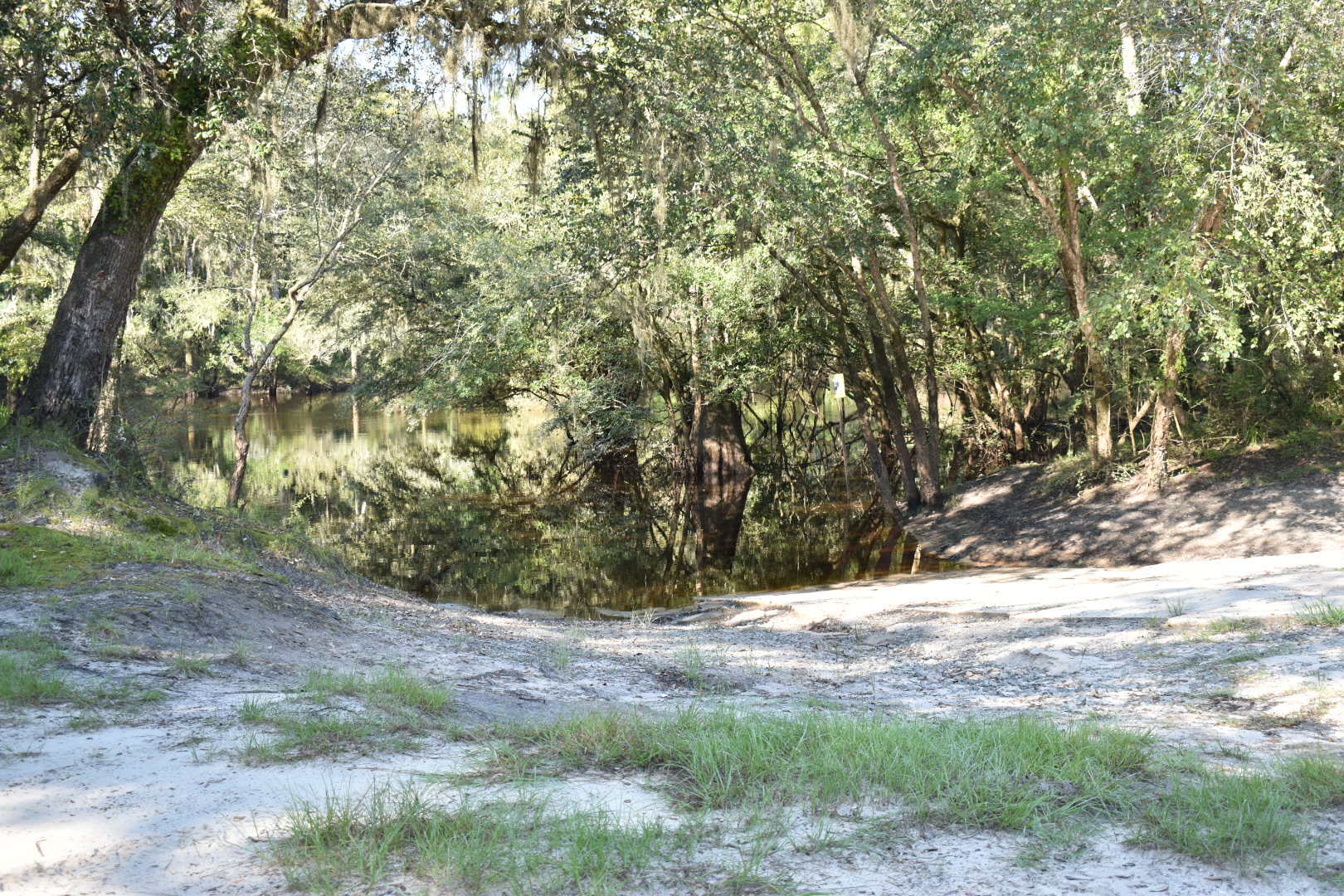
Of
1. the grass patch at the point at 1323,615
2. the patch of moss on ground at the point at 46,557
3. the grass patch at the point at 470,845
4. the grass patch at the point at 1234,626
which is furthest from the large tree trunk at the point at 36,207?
the grass patch at the point at 1323,615

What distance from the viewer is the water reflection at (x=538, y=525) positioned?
47.8 ft

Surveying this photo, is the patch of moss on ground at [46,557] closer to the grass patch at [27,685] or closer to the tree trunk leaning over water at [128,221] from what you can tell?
the grass patch at [27,685]

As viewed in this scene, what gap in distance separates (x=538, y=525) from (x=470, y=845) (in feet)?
54.5

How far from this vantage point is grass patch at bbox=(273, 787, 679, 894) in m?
2.81

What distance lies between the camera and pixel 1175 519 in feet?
44.2

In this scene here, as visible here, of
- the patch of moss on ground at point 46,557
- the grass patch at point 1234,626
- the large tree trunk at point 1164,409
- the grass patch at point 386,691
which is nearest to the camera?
the grass patch at point 386,691

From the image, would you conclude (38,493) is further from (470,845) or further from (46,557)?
(470,845)

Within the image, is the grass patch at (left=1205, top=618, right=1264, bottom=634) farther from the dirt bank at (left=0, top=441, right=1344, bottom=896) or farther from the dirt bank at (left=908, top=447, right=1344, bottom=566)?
the dirt bank at (left=908, top=447, right=1344, bottom=566)

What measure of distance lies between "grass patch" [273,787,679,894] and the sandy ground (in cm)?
12

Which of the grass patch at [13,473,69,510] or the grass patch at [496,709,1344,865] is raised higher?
the grass patch at [13,473,69,510]

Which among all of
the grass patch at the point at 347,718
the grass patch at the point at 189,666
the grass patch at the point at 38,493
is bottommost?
the grass patch at the point at 347,718

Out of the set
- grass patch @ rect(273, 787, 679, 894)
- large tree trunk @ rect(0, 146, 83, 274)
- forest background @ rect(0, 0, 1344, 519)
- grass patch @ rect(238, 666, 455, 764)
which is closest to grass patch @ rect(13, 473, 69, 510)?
forest background @ rect(0, 0, 1344, 519)

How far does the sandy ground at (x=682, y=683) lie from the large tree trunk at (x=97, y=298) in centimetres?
312

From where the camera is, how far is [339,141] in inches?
649
